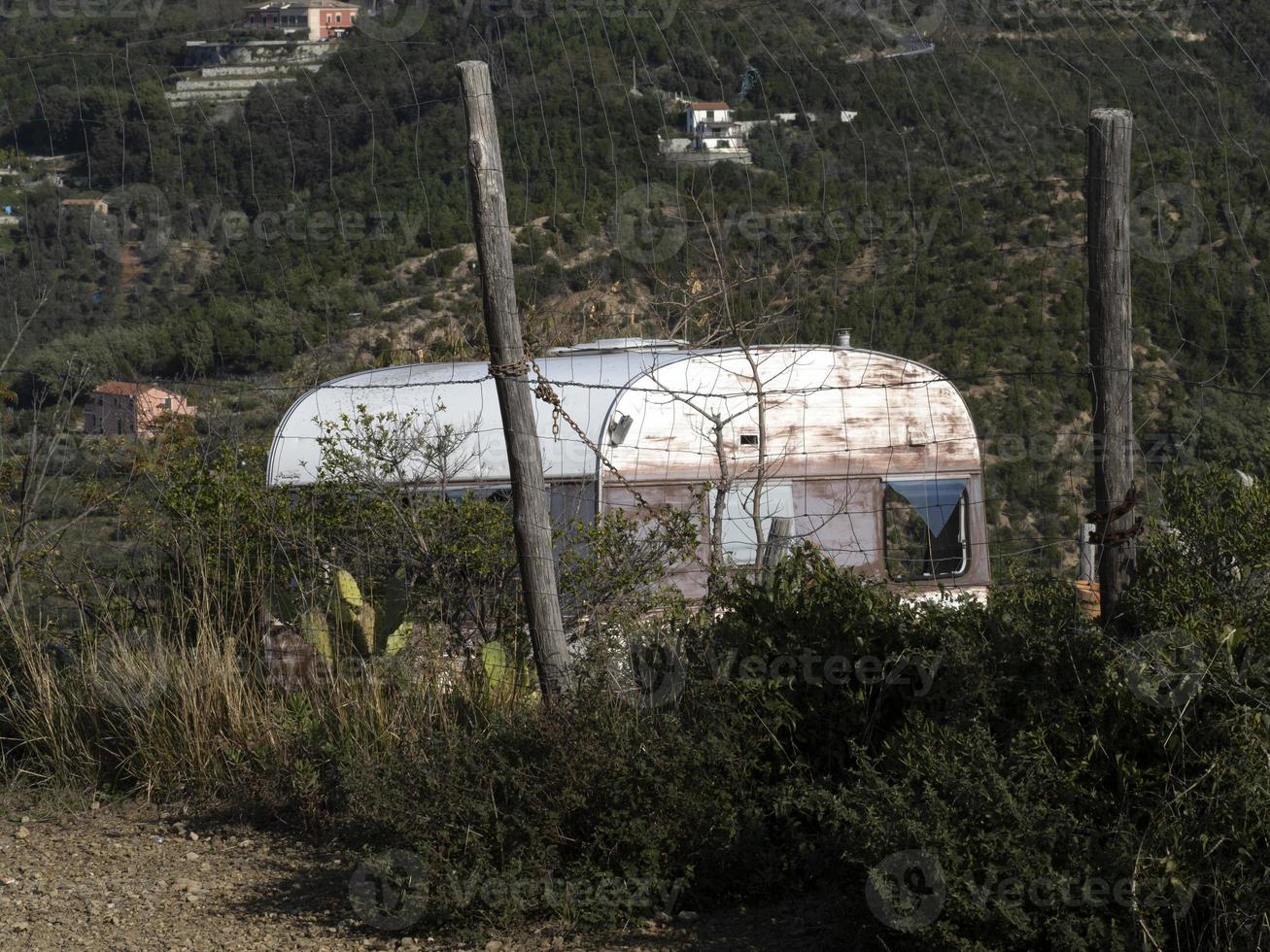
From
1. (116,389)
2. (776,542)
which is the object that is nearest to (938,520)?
(776,542)

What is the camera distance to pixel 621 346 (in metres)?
9.21

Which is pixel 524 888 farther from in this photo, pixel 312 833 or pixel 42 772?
pixel 42 772

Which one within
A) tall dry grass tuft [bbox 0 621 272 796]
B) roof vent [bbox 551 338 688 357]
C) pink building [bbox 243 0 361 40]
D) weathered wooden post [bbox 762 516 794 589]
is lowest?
tall dry grass tuft [bbox 0 621 272 796]

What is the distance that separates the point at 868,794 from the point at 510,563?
3.01 m

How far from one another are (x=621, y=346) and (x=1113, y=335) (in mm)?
5418

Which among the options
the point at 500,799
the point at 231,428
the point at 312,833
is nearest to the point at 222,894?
the point at 312,833

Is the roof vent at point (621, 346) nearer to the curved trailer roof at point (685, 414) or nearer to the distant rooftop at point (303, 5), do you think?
the curved trailer roof at point (685, 414)

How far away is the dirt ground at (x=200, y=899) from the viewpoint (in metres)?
4.17

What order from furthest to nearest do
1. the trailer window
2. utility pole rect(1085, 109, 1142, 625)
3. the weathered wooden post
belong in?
the trailer window
the weathered wooden post
utility pole rect(1085, 109, 1142, 625)

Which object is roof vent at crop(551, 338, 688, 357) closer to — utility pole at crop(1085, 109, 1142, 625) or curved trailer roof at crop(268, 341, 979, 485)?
curved trailer roof at crop(268, 341, 979, 485)

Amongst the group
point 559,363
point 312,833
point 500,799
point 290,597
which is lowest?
point 312,833

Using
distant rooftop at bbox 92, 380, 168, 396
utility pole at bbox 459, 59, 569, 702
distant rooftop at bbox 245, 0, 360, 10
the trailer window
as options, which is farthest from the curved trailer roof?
distant rooftop at bbox 245, 0, 360, 10

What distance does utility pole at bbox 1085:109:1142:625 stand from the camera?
403 cm

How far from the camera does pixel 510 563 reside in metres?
6.45
